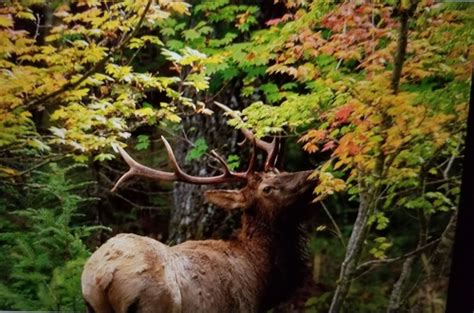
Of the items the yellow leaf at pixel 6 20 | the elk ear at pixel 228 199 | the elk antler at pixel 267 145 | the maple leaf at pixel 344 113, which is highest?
the yellow leaf at pixel 6 20

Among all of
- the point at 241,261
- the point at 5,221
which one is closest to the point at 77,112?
the point at 5,221

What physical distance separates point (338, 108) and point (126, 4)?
4.05 feet

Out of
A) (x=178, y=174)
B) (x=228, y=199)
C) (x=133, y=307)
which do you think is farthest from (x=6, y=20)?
(x=133, y=307)

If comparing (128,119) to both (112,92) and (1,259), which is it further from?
(1,259)

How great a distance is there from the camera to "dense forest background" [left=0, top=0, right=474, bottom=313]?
2.84 m

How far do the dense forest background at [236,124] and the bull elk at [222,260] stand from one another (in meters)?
0.19

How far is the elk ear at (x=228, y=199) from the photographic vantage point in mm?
3018

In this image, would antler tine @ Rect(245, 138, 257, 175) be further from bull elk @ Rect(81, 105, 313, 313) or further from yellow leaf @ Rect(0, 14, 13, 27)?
yellow leaf @ Rect(0, 14, 13, 27)

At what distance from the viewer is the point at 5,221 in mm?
3436

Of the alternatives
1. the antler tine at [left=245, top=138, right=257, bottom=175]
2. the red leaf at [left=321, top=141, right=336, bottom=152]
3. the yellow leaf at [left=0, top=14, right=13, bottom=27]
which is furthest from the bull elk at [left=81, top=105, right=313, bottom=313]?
the yellow leaf at [left=0, top=14, right=13, bottom=27]

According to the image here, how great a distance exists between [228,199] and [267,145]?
39 cm

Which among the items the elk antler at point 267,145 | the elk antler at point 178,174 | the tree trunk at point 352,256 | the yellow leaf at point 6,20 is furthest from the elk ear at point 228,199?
the yellow leaf at point 6,20

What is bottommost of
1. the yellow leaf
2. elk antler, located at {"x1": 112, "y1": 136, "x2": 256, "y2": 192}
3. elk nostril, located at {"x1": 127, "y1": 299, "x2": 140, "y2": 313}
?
elk nostril, located at {"x1": 127, "y1": 299, "x2": 140, "y2": 313}

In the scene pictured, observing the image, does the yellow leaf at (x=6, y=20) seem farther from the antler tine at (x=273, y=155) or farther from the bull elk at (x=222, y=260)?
the antler tine at (x=273, y=155)
